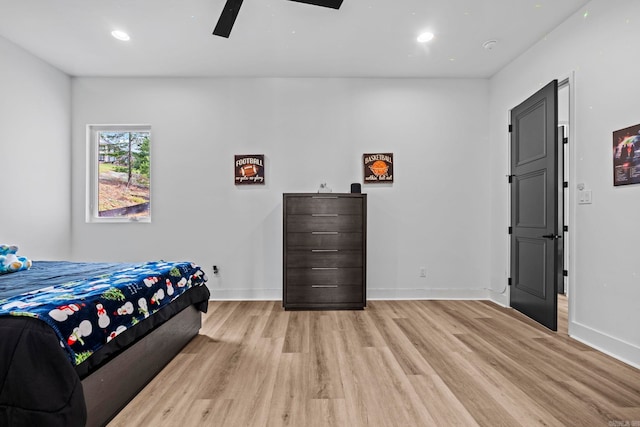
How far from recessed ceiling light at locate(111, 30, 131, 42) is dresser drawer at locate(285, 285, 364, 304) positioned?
2.90 meters

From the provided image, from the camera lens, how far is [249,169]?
4.04 meters

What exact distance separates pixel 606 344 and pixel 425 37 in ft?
9.56

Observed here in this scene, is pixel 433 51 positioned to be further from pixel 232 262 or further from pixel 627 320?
pixel 232 262

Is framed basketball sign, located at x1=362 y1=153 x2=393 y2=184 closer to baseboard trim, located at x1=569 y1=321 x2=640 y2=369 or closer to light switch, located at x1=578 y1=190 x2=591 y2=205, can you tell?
light switch, located at x1=578 y1=190 x2=591 y2=205

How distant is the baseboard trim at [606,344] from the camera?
2.20 metres

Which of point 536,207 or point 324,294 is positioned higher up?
point 536,207

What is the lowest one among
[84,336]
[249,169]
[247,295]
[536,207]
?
[247,295]

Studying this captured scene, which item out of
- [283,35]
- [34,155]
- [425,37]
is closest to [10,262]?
[34,155]

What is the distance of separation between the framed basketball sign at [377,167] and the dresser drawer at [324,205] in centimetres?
57

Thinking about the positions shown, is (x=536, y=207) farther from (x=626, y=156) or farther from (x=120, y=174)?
(x=120, y=174)

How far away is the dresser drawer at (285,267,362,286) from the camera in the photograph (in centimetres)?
357

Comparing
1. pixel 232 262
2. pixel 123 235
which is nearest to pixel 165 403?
pixel 232 262

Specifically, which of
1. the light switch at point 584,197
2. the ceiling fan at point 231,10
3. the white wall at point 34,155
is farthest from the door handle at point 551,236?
the white wall at point 34,155

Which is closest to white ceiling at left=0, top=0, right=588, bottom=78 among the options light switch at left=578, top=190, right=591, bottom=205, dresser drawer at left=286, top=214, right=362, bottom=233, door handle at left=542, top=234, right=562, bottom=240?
light switch at left=578, top=190, right=591, bottom=205
